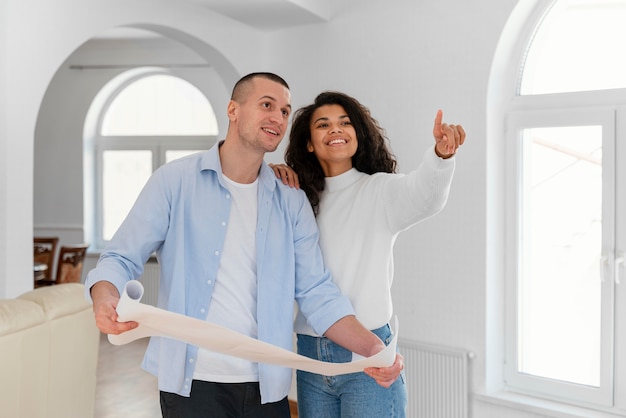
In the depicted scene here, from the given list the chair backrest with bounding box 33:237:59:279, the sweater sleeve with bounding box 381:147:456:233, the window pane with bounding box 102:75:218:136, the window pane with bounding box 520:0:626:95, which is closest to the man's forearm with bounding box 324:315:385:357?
the sweater sleeve with bounding box 381:147:456:233

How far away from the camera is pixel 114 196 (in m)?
7.68

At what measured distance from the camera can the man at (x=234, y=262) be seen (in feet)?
6.12

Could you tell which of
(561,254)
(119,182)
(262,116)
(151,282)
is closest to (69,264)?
(151,282)

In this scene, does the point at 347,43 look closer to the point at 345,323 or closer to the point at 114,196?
the point at 345,323

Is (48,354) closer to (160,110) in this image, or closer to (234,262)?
(234,262)

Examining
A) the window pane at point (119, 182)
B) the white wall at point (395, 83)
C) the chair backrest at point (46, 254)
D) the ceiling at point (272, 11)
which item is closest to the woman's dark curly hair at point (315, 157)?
the white wall at point (395, 83)

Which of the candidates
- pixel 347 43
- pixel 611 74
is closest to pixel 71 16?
Answer: pixel 347 43

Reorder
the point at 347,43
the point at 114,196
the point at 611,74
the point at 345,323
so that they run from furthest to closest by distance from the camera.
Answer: the point at 114,196 < the point at 347,43 < the point at 611,74 < the point at 345,323

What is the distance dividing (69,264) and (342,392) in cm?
459

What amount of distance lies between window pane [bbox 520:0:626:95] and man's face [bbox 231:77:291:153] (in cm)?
224

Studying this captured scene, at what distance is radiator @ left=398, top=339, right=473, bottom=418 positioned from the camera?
153 inches

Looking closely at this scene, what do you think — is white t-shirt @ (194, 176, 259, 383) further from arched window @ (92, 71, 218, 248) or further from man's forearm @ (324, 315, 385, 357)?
arched window @ (92, 71, 218, 248)

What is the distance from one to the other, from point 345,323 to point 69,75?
6.28m

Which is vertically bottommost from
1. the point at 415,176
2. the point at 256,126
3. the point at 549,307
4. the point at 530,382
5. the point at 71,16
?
the point at 530,382
